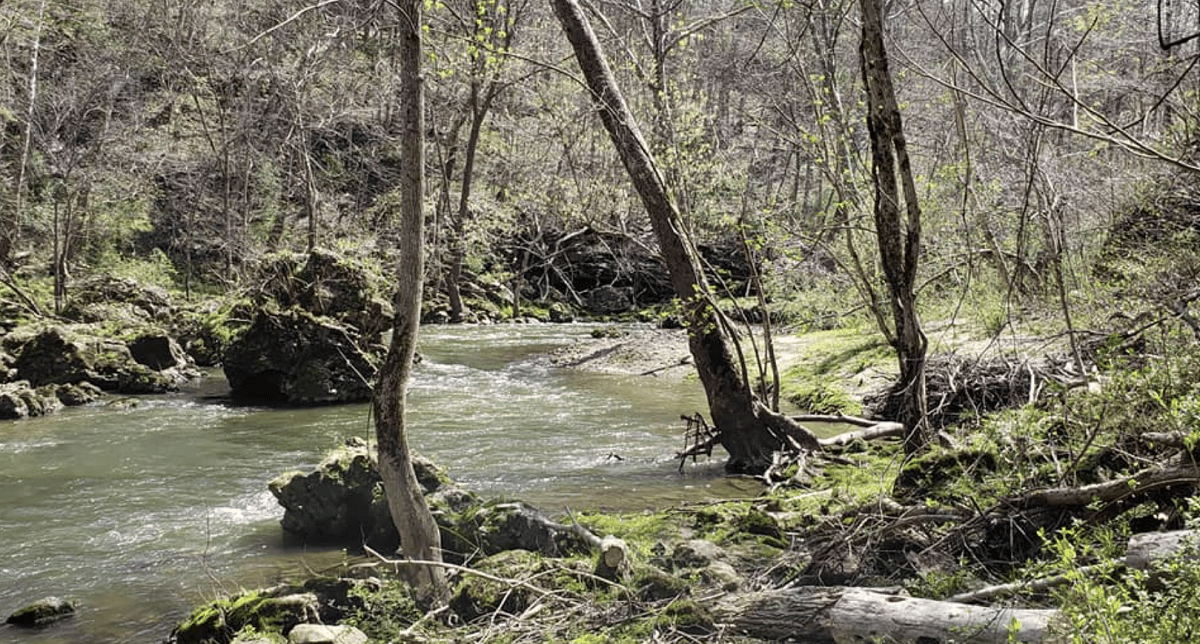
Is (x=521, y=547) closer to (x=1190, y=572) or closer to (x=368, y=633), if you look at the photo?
(x=368, y=633)

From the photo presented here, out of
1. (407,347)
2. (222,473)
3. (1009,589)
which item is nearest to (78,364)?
(222,473)

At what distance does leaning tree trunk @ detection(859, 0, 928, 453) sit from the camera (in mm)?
7008

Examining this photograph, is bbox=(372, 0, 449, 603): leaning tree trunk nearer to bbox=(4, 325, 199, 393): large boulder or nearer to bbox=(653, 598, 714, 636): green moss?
bbox=(653, 598, 714, 636): green moss

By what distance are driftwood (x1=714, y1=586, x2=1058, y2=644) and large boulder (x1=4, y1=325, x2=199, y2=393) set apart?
547 inches

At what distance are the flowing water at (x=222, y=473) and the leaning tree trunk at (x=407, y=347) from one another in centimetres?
162

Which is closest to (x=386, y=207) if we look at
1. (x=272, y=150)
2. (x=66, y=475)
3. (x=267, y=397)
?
(x=272, y=150)

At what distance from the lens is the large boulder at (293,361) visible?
50.4ft

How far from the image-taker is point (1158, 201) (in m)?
10.5

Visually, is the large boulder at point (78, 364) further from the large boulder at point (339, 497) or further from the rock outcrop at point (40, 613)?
the rock outcrop at point (40, 613)

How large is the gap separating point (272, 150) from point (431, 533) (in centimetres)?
2752

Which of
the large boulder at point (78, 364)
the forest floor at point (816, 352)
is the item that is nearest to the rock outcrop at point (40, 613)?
the forest floor at point (816, 352)

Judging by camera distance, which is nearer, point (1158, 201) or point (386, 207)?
point (1158, 201)

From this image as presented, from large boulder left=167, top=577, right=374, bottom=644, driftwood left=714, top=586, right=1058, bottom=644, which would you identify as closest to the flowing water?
large boulder left=167, top=577, right=374, bottom=644

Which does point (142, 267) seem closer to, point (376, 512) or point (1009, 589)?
point (376, 512)
